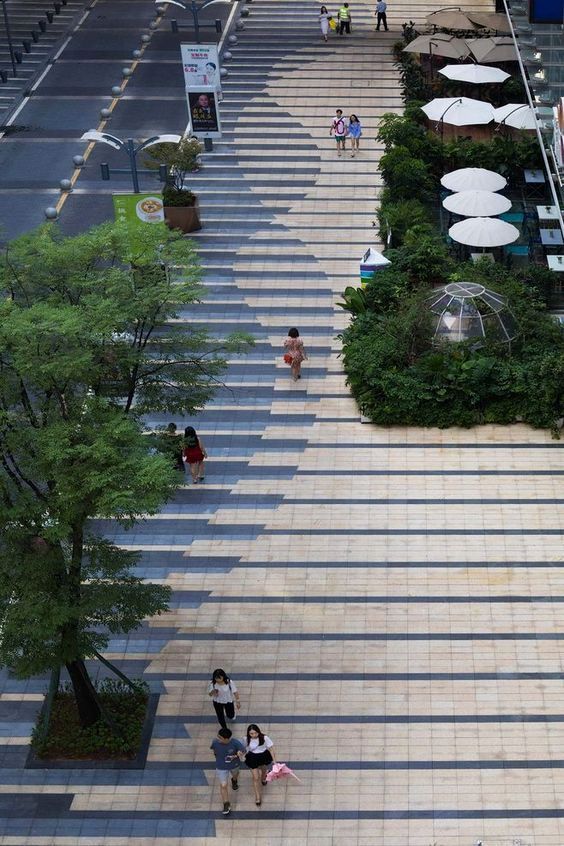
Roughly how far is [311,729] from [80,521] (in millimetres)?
4697

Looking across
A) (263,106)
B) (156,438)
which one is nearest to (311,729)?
(156,438)

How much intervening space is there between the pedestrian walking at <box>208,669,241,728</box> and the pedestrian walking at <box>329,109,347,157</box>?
2036cm

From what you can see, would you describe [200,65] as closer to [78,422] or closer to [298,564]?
[298,564]

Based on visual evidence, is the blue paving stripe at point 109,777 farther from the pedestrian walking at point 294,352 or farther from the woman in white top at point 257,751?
the pedestrian walking at point 294,352

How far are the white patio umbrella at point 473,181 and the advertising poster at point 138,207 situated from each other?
6923 millimetres

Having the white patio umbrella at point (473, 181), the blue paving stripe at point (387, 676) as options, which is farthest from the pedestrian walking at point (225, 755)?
the white patio umbrella at point (473, 181)

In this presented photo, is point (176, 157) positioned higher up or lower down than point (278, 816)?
higher up

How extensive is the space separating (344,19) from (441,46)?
579cm

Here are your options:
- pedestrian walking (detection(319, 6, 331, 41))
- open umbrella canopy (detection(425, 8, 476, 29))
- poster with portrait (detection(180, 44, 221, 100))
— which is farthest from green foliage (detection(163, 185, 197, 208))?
pedestrian walking (detection(319, 6, 331, 41))

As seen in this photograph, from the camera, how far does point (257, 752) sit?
19.2 meters

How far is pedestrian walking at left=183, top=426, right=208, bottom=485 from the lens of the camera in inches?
1004

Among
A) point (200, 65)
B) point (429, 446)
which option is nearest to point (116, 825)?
point (429, 446)

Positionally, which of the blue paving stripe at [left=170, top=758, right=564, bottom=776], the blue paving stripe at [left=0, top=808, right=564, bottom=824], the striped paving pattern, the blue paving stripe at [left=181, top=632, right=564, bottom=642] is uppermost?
the blue paving stripe at [left=0, top=808, right=564, bottom=824]

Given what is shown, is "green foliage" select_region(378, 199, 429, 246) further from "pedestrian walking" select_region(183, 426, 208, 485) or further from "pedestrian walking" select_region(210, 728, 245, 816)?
"pedestrian walking" select_region(210, 728, 245, 816)
